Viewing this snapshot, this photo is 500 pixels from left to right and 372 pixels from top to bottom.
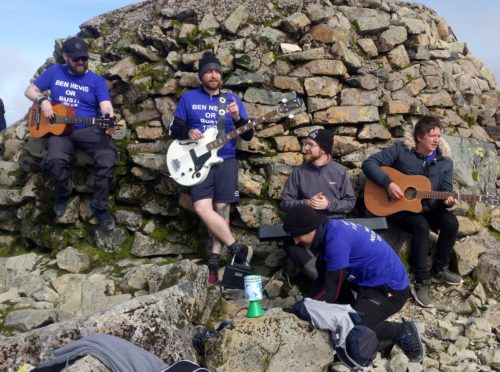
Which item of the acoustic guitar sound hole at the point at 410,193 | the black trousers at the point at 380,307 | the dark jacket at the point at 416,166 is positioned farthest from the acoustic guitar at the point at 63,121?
the black trousers at the point at 380,307

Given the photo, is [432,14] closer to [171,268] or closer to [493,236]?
[493,236]

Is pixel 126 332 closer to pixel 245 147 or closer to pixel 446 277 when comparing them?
pixel 245 147

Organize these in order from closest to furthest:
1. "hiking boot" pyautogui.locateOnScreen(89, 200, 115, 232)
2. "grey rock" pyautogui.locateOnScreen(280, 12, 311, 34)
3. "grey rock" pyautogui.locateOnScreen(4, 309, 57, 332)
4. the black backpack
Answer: the black backpack
"grey rock" pyautogui.locateOnScreen(4, 309, 57, 332)
"hiking boot" pyautogui.locateOnScreen(89, 200, 115, 232)
"grey rock" pyautogui.locateOnScreen(280, 12, 311, 34)

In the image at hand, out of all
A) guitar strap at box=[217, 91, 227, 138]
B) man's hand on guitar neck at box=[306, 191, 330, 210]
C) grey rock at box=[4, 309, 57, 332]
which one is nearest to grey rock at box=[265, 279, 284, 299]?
man's hand on guitar neck at box=[306, 191, 330, 210]

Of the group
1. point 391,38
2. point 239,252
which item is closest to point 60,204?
point 239,252

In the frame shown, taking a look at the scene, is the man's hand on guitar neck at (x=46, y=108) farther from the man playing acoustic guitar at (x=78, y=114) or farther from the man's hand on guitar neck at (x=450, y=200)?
the man's hand on guitar neck at (x=450, y=200)

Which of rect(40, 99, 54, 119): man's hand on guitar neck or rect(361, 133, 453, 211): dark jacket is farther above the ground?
rect(40, 99, 54, 119): man's hand on guitar neck

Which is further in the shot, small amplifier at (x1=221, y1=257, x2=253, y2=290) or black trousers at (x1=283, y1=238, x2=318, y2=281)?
small amplifier at (x1=221, y1=257, x2=253, y2=290)

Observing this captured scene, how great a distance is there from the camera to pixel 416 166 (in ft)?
25.0

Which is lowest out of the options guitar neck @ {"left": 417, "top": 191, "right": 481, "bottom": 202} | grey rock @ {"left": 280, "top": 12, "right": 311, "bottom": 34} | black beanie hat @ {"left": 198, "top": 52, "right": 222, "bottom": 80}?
guitar neck @ {"left": 417, "top": 191, "right": 481, "bottom": 202}

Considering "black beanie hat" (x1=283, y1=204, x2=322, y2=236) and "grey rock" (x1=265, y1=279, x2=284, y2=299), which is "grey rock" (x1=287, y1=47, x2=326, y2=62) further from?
"black beanie hat" (x1=283, y1=204, x2=322, y2=236)

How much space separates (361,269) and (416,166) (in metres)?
2.52

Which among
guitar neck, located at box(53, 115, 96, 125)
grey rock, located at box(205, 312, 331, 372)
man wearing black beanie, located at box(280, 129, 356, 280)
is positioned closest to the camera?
grey rock, located at box(205, 312, 331, 372)

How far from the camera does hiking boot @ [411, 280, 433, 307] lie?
7102 millimetres
